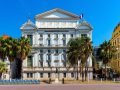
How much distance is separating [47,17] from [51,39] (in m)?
7.46

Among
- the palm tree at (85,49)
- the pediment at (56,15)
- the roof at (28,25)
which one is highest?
the pediment at (56,15)

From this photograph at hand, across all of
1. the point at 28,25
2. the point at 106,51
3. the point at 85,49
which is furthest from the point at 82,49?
the point at 28,25

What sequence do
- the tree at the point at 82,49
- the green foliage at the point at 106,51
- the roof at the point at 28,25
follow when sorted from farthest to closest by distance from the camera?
1. the roof at the point at 28,25
2. the green foliage at the point at 106,51
3. the tree at the point at 82,49

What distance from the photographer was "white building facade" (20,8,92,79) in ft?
357

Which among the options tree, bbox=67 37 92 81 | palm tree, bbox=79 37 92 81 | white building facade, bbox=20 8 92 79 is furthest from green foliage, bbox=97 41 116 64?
white building facade, bbox=20 8 92 79

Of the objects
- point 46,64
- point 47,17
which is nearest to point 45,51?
point 46,64

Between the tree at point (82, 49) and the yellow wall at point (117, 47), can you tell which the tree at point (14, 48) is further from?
the yellow wall at point (117, 47)

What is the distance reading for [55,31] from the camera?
10925 cm

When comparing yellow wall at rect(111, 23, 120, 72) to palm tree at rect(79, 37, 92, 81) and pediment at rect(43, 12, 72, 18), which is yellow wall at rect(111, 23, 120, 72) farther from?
palm tree at rect(79, 37, 92, 81)

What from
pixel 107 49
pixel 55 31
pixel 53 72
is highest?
pixel 55 31

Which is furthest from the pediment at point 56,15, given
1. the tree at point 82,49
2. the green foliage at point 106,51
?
the tree at point 82,49

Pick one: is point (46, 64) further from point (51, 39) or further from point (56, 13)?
point (56, 13)

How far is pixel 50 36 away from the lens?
10994 centimetres

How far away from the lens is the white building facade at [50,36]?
10888 cm
